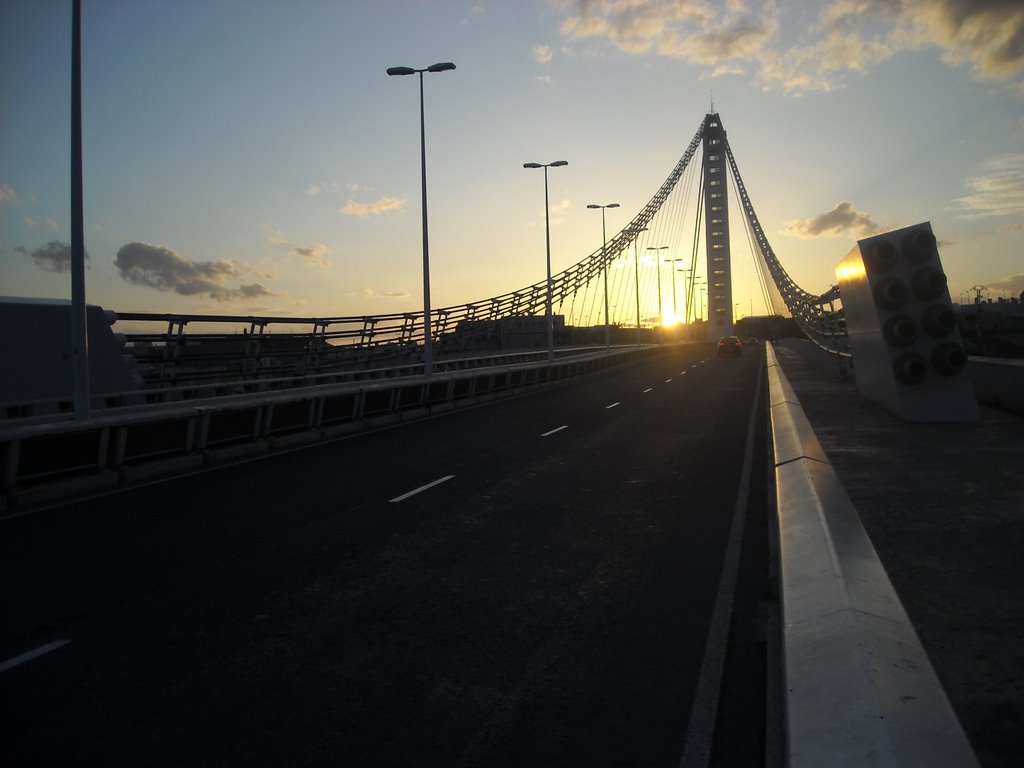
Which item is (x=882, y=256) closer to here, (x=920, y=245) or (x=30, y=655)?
(x=920, y=245)

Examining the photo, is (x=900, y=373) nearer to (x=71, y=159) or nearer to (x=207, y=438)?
(x=207, y=438)

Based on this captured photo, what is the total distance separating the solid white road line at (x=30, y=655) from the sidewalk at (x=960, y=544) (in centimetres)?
516

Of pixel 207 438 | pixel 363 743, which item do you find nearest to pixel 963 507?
pixel 363 743

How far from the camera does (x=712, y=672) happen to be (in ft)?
15.0

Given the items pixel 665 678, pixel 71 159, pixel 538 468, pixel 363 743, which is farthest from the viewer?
pixel 71 159

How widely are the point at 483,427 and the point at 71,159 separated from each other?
1012cm

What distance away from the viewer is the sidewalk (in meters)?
3.86

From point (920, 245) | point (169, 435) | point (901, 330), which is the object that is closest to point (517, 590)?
point (169, 435)

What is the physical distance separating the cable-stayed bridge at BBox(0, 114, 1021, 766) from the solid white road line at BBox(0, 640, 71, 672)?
18 mm

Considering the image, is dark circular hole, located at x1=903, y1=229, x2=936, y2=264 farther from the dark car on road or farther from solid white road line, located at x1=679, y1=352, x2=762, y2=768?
the dark car on road

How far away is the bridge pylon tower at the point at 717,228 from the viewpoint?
99125mm


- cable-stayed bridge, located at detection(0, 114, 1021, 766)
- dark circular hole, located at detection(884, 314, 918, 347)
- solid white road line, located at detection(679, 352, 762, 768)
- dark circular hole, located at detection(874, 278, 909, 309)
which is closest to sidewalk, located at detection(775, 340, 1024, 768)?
cable-stayed bridge, located at detection(0, 114, 1021, 766)

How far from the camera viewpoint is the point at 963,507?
7.64 m

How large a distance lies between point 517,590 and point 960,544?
137 inches
